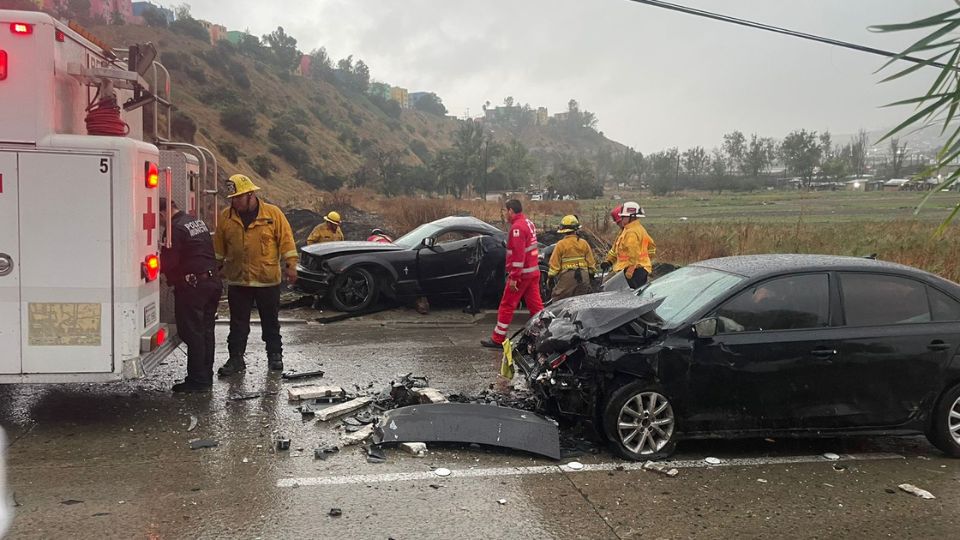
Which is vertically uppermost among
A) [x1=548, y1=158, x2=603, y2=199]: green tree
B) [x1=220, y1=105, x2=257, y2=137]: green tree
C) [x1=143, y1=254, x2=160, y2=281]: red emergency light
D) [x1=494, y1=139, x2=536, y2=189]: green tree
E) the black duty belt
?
[x1=220, y1=105, x2=257, y2=137]: green tree

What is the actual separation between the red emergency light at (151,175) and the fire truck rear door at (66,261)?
334mm

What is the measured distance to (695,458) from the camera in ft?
15.7

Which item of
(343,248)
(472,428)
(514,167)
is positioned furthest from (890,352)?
(514,167)

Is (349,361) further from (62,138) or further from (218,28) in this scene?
(218,28)

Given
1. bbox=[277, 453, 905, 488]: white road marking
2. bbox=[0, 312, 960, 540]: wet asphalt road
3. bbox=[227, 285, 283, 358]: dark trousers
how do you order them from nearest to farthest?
bbox=[0, 312, 960, 540]: wet asphalt road → bbox=[277, 453, 905, 488]: white road marking → bbox=[227, 285, 283, 358]: dark trousers

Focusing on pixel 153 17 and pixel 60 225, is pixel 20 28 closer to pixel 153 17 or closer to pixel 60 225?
pixel 60 225

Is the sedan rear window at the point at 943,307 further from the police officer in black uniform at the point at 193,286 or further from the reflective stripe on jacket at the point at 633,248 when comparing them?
the police officer in black uniform at the point at 193,286

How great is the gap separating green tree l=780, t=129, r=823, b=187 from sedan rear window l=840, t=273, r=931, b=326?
64.8m

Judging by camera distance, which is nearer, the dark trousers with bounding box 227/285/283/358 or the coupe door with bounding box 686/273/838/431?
the coupe door with bounding box 686/273/838/431

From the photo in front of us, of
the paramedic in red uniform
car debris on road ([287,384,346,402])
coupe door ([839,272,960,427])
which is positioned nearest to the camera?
coupe door ([839,272,960,427])

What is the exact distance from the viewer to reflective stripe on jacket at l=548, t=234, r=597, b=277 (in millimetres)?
8828

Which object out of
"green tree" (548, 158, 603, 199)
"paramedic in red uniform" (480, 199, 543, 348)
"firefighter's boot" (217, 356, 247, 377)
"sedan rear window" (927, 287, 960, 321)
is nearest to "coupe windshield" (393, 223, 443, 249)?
"paramedic in red uniform" (480, 199, 543, 348)

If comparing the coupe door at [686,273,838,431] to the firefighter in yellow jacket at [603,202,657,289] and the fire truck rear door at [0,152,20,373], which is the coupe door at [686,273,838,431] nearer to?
the firefighter in yellow jacket at [603,202,657,289]

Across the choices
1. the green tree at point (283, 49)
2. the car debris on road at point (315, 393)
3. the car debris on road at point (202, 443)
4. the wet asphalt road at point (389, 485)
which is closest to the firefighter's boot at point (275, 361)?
the car debris on road at point (315, 393)
